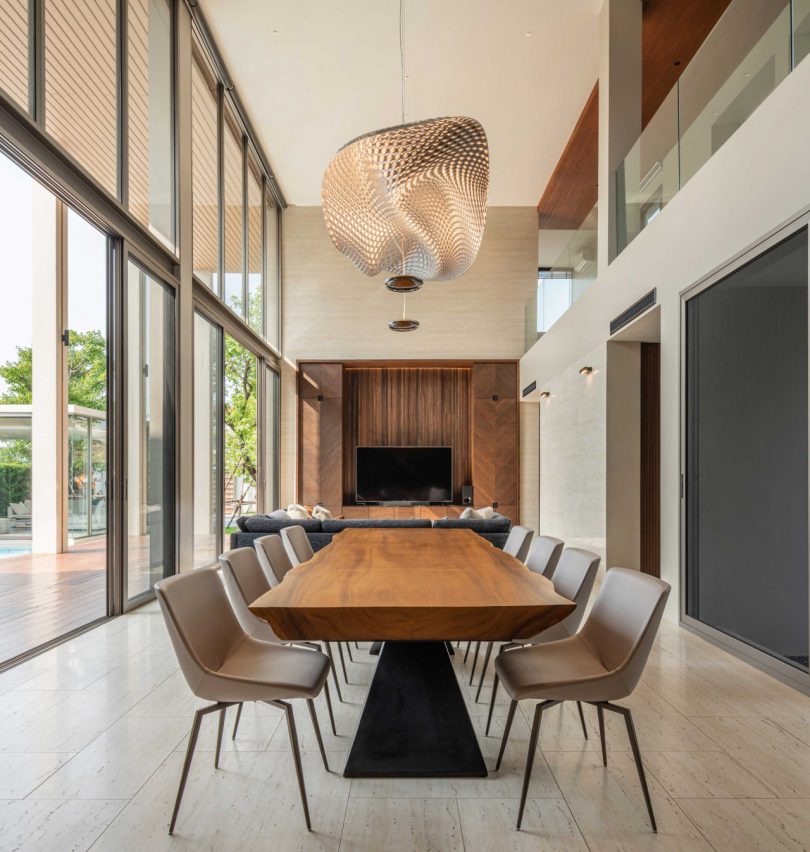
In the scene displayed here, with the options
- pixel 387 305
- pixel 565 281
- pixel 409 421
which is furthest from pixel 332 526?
pixel 387 305

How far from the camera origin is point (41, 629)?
4.08m

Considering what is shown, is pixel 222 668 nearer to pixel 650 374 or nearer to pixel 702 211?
pixel 702 211

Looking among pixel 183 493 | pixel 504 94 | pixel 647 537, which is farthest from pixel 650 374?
pixel 183 493

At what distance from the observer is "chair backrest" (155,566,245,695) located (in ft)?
6.24

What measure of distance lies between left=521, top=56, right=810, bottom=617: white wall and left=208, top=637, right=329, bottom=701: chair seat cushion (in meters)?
3.15

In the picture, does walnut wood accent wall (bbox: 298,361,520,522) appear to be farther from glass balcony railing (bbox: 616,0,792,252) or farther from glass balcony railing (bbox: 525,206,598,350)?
glass balcony railing (bbox: 616,0,792,252)

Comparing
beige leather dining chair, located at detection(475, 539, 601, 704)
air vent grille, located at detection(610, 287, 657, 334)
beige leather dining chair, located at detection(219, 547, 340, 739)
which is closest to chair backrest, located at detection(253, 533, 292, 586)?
beige leather dining chair, located at detection(219, 547, 340, 739)

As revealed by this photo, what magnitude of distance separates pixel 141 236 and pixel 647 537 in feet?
17.2

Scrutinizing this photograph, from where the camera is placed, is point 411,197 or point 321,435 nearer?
point 411,197

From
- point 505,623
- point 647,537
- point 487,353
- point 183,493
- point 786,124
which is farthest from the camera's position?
point 487,353

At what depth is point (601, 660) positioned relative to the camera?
2.25 meters

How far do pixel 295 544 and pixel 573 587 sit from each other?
179 cm

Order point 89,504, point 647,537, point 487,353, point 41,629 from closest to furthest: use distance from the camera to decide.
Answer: point 41,629 < point 89,504 < point 647,537 < point 487,353

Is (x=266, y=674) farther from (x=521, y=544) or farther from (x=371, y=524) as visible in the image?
(x=371, y=524)
